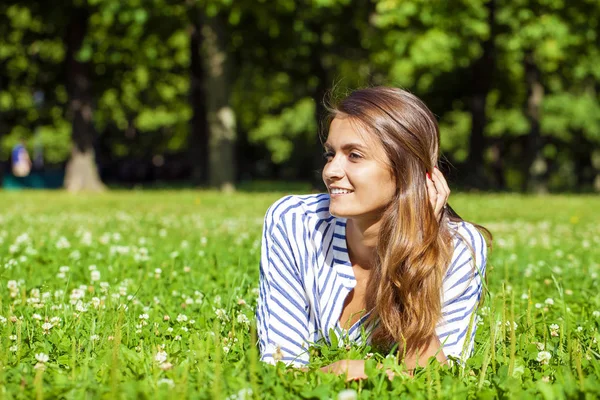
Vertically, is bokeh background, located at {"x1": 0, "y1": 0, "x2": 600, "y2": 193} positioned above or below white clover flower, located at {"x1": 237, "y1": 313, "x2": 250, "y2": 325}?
above

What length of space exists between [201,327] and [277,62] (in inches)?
909

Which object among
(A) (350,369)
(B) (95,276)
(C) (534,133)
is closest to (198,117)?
(C) (534,133)

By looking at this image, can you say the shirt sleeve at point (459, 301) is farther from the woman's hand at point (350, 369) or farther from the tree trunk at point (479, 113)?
the tree trunk at point (479, 113)

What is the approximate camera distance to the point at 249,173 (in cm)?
5894

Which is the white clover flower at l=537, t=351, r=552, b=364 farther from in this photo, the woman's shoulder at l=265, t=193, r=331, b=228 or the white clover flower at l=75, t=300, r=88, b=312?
the white clover flower at l=75, t=300, r=88, b=312

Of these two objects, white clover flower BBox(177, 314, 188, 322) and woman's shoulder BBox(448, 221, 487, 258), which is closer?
woman's shoulder BBox(448, 221, 487, 258)

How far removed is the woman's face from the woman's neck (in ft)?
0.47

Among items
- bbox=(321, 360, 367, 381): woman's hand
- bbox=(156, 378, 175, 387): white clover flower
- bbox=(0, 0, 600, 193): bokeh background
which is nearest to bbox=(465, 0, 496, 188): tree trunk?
bbox=(0, 0, 600, 193): bokeh background

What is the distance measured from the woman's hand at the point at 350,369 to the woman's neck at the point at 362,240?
24.0 inches

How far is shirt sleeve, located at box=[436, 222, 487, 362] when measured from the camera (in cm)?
348

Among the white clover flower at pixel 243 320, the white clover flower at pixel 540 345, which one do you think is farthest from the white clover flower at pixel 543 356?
the white clover flower at pixel 243 320

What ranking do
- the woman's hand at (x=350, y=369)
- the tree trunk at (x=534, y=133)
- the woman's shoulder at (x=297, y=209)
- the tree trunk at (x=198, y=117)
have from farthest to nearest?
the tree trunk at (x=198, y=117) < the tree trunk at (x=534, y=133) < the woman's shoulder at (x=297, y=209) < the woman's hand at (x=350, y=369)

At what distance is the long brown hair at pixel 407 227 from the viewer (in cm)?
337

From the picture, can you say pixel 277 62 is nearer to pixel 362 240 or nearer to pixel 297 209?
pixel 297 209
